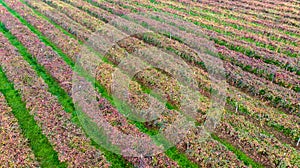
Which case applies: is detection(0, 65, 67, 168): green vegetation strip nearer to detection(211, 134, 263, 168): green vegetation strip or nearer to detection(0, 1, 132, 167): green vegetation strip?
detection(0, 1, 132, 167): green vegetation strip

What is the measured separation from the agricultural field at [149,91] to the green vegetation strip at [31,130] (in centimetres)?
5

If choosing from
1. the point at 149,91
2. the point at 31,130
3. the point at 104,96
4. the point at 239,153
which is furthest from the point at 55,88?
the point at 239,153

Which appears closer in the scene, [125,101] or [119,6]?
[125,101]

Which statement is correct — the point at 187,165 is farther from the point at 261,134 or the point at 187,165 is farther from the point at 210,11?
the point at 210,11

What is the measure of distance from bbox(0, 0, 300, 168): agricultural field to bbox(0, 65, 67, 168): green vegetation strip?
0.05 m

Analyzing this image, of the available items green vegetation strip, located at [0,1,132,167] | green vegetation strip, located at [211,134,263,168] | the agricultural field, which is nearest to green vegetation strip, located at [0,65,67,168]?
the agricultural field

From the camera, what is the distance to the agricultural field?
12484 millimetres

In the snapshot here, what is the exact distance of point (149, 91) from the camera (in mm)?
16750

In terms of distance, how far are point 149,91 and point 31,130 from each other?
21.1ft

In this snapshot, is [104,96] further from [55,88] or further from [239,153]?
[239,153]

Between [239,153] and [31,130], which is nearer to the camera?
[239,153]

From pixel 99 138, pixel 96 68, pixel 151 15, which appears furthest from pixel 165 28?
pixel 99 138

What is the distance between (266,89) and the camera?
16266 mm

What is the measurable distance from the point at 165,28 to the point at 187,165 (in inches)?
556
